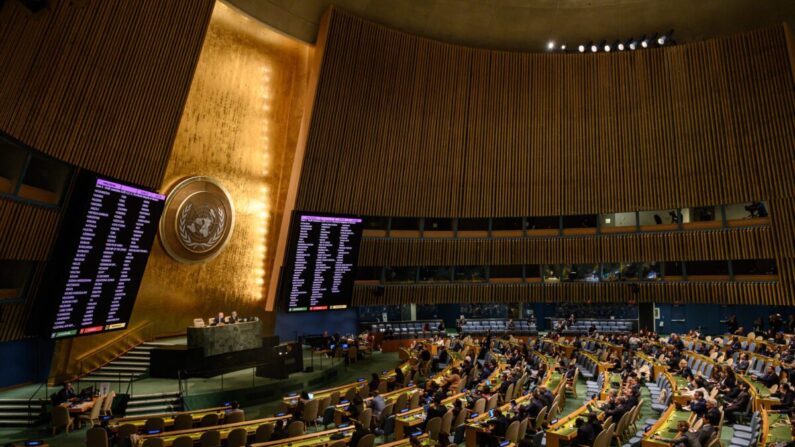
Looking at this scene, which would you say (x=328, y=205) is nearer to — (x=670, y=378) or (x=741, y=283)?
(x=670, y=378)

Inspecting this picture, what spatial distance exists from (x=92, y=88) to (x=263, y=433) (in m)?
7.99

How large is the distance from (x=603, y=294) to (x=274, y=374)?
1342 cm

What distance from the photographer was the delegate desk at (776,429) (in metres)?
7.95

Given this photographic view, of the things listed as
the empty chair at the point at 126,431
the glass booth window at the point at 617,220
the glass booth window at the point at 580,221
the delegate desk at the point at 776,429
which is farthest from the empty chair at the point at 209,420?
the glass booth window at the point at 617,220

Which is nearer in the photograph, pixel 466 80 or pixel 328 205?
pixel 328 205

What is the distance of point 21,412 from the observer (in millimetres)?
11320

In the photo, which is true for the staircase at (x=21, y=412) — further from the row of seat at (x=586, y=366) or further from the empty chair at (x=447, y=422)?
the row of seat at (x=586, y=366)

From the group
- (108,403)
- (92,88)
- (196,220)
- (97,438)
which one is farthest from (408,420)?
(196,220)

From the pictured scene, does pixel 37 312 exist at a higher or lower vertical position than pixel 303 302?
lower

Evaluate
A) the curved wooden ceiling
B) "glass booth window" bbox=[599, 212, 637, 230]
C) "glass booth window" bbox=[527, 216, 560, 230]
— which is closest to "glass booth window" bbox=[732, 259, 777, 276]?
"glass booth window" bbox=[599, 212, 637, 230]

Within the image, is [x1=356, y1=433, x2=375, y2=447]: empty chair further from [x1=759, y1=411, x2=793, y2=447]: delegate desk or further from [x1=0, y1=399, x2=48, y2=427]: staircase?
[x1=0, y1=399, x2=48, y2=427]: staircase

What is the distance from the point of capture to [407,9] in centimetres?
2053

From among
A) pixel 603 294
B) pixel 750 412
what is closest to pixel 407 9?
pixel 603 294

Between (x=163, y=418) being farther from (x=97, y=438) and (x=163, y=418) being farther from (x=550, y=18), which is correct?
(x=550, y=18)
